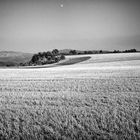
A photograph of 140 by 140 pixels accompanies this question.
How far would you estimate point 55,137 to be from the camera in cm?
437

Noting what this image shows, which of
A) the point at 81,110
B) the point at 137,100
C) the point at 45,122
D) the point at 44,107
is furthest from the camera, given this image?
the point at 137,100

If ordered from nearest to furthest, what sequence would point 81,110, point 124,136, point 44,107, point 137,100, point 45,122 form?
point 124,136
point 45,122
point 81,110
point 44,107
point 137,100

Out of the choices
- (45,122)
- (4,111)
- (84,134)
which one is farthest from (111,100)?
(4,111)

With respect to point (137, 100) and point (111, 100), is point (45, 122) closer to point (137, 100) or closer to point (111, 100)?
point (111, 100)

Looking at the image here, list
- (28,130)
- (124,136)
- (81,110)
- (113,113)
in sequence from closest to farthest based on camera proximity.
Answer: (124,136)
(28,130)
(113,113)
(81,110)

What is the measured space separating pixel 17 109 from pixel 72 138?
3.03 m

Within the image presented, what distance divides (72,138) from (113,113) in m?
2.05

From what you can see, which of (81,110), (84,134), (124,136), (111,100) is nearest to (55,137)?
(84,134)

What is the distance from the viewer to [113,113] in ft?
17.8

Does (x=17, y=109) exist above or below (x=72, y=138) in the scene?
above

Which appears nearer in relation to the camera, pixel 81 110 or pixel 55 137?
pixel 55 137

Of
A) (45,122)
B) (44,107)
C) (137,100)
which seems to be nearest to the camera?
(45,122)

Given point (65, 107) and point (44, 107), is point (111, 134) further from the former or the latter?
point (44, 107)

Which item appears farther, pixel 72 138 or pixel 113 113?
pixel 113 113
